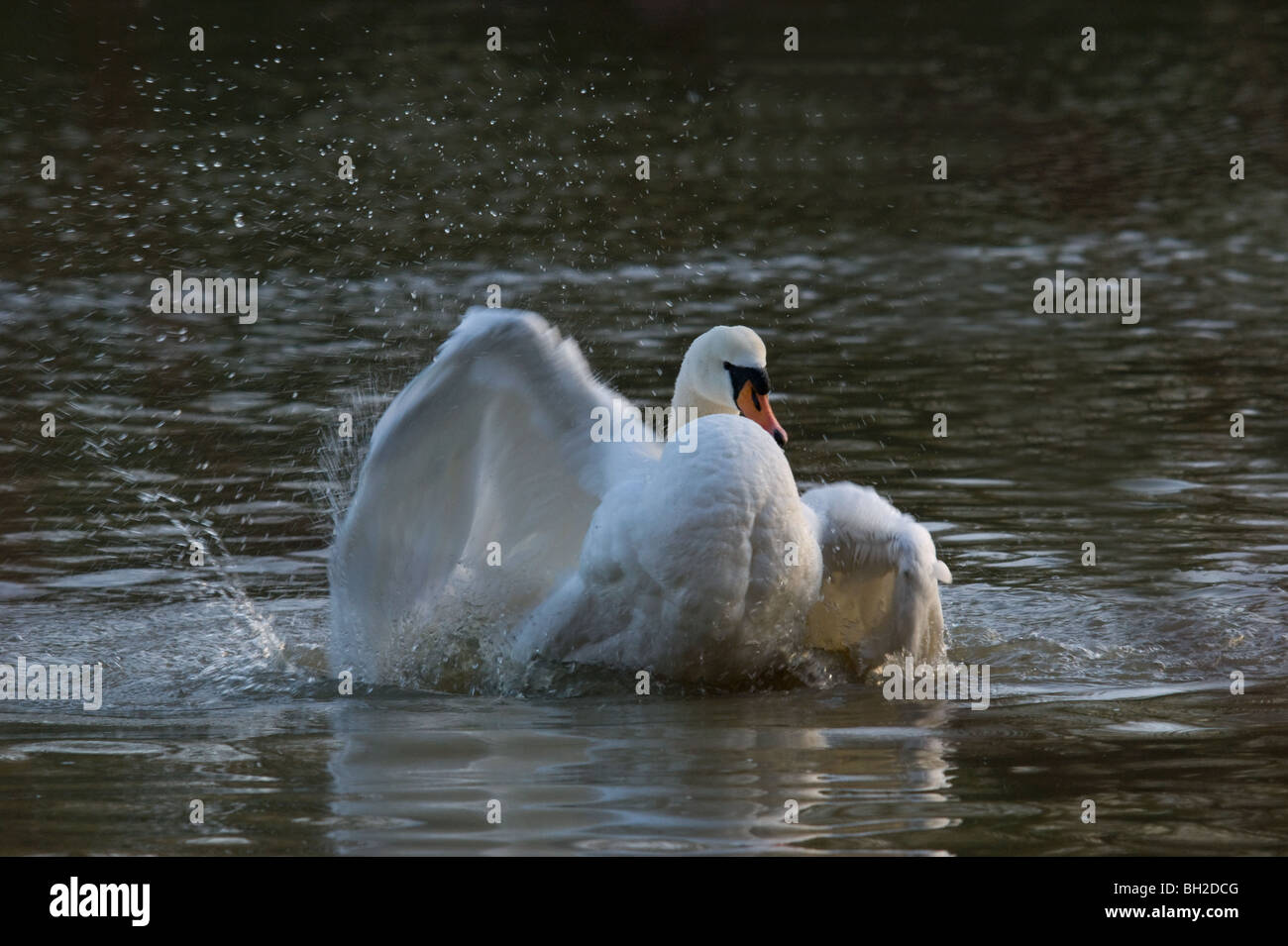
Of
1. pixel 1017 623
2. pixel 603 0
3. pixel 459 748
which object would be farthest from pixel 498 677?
pixel 603 0

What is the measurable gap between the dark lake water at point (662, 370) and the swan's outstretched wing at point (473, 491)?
0.41 m

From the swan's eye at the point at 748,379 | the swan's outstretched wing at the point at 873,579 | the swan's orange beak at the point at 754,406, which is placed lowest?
the swan's outstretched wing at the point at 873,579

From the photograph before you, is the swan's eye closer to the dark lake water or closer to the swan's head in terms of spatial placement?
the swan's head

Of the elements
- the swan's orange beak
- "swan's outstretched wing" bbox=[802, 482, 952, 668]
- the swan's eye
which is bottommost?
"swan's outstretched wing" bbox=[802, 482, 952, 668]

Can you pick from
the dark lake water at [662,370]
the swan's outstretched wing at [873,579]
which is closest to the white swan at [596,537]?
the swan's outstretched wing at [873,579]

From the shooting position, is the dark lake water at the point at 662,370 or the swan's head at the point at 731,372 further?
the swan's head at the point at 731,372

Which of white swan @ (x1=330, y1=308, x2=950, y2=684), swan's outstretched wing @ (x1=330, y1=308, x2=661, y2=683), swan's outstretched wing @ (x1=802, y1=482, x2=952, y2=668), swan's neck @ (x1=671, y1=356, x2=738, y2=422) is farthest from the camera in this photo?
swan's neck @ (x1=671, y1=356, x2=738, y2=422)

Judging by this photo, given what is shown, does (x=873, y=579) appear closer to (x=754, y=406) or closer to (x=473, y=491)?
(x=754, y=406)

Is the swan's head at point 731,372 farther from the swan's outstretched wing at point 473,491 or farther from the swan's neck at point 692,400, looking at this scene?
the swan's outstretched wing at point 473,491

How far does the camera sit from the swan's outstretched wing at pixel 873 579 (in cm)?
704

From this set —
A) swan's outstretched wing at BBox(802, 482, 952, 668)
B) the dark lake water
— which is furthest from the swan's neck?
the dark lake water

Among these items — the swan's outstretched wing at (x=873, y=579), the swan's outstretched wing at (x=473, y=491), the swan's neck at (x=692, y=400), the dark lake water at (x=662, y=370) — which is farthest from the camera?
the swan's neck at (x=692, y=400)

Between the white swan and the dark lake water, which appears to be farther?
the white swan

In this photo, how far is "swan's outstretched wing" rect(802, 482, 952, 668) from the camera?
704 cm
